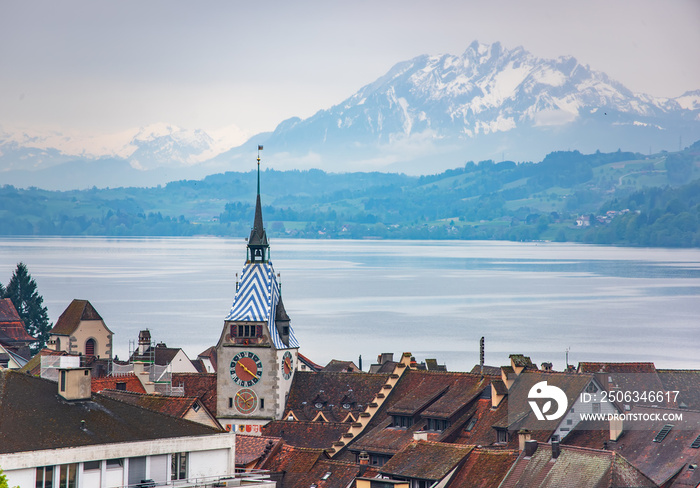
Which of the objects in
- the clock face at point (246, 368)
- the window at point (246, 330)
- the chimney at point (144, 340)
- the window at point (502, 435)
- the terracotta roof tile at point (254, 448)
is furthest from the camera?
the chimney at point (144, 340)

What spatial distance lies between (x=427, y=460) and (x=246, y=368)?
89.5 feet

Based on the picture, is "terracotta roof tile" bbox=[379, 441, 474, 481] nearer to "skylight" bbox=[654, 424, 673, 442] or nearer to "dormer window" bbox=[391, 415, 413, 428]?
"skylight" bbox=[654, 424, 673, 442]

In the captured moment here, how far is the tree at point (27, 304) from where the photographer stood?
154500 millimetres

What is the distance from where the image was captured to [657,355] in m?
174

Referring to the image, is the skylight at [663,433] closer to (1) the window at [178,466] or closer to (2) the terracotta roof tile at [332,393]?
(1) the window at [178,466]

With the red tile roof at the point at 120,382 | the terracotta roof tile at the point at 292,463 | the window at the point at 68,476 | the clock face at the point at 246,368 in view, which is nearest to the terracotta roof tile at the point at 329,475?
the terracotta roof tile at the point at 292,463

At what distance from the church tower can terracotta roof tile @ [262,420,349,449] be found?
212 inches

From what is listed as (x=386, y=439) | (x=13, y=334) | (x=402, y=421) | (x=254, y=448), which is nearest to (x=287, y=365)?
(x=402, y=421)

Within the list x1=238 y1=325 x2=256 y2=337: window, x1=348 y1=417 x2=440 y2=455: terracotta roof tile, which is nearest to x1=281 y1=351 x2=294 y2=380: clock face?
x1=238 y1=325 x2=256 y2=337: window

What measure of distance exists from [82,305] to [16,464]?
8253 cm

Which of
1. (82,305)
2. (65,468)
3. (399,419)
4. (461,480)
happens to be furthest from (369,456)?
(82,305)

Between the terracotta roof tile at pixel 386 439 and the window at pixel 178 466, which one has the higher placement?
the window at pixel 178 466

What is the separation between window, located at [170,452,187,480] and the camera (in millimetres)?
43906

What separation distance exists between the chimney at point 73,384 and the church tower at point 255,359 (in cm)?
3798
